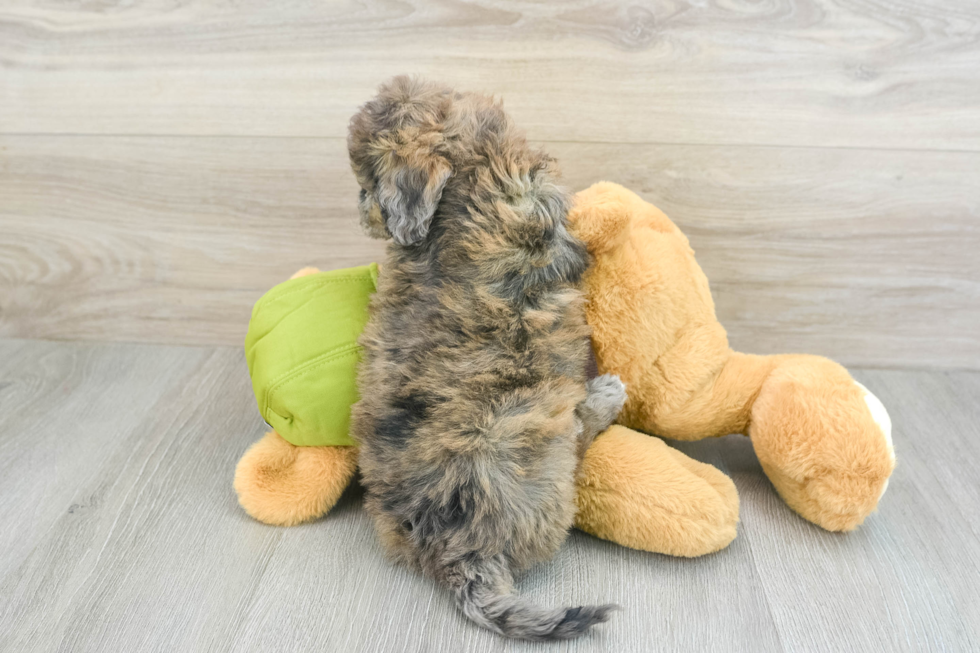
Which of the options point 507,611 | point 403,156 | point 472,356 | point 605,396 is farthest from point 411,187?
point 507,611

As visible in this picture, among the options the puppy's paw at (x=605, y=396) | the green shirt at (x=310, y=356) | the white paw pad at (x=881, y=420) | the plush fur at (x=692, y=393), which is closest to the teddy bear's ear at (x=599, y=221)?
the plush fur at (x=692, y=393)

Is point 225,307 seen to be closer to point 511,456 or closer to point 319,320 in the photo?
point 319,320

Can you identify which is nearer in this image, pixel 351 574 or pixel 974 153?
pixel 351 574

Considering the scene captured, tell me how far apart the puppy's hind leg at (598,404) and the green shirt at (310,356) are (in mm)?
267

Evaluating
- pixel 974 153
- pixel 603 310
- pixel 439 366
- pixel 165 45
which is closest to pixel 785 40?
pixel 974 153

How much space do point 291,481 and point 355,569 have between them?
137 mm

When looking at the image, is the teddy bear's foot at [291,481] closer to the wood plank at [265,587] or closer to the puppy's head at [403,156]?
the wood plank at [265,587]

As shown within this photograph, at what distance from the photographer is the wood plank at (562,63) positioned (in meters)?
0.98

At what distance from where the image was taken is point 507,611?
676mm

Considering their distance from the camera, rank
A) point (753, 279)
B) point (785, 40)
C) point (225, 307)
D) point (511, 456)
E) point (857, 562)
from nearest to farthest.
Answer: point (511, 456), point (857, 562), point (785, 40), point (753, 279), point (225, 307)

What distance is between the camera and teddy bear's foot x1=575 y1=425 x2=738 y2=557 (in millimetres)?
765

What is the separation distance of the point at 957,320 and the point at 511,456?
89 cm

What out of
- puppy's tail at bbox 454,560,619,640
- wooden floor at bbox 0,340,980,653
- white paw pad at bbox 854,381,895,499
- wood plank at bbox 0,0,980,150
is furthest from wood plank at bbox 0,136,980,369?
puppy's tail at bbox 454,560,619,640

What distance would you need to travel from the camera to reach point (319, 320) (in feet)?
2.70
